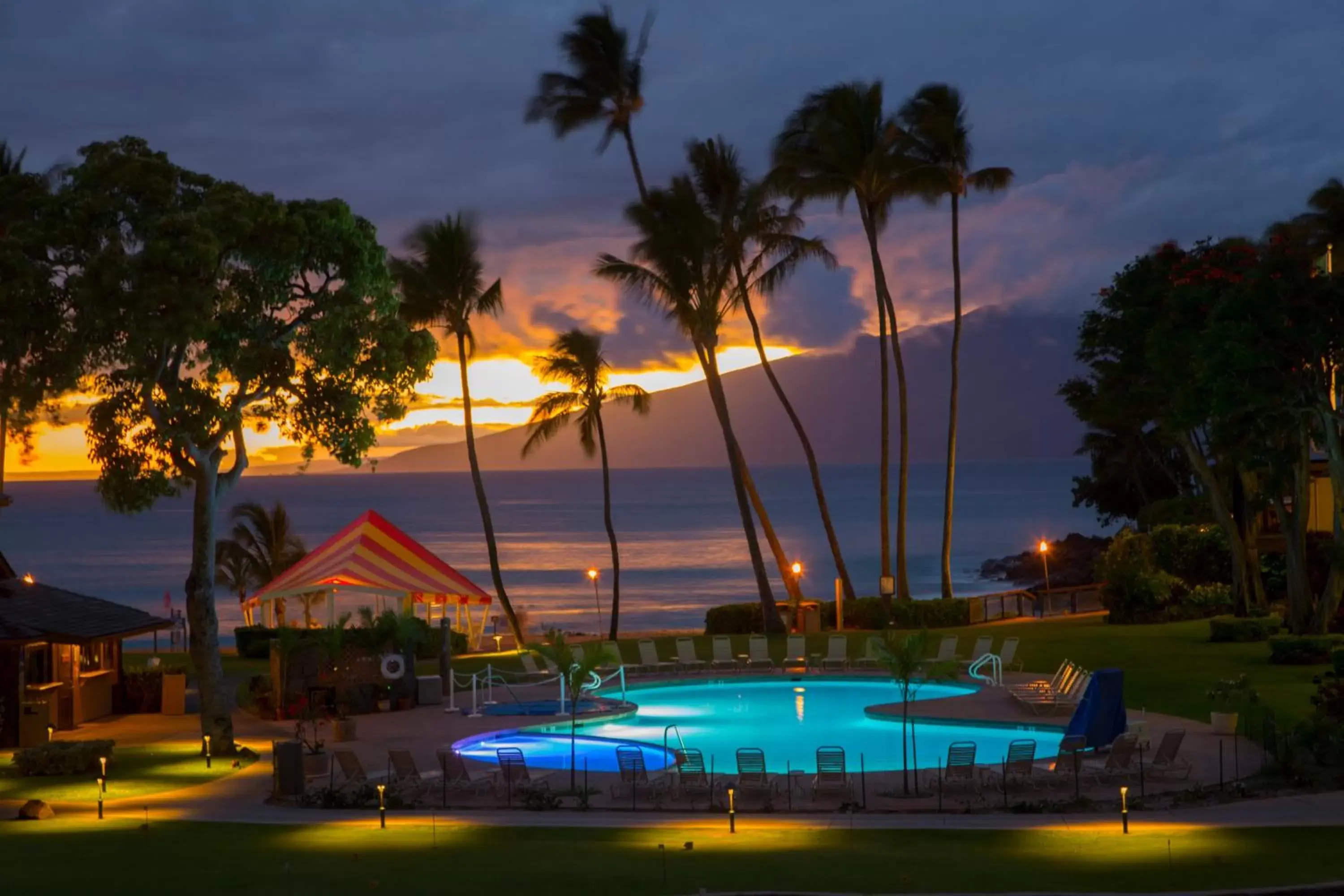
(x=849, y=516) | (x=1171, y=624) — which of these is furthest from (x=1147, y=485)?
(x=849, y=516)

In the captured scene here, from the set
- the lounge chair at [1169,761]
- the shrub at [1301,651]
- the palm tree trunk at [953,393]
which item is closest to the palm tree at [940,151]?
the palm tree trunk at [953,393]

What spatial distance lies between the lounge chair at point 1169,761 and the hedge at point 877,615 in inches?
830

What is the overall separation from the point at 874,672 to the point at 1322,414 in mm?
11127

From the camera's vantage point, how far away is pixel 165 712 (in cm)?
2800

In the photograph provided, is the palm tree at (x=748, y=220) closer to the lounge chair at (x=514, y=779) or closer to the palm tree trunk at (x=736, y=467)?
the palm tree trunk at (x=736, y=467)

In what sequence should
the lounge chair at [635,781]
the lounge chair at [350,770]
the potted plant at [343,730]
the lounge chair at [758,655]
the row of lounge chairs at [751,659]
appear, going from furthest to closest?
the lounge chair at [758,655] < the row of lounge chairs at [751,659] < the potted plant at [343,730] < the lounge chair at [350,770] < the lounge chair at [635,781]

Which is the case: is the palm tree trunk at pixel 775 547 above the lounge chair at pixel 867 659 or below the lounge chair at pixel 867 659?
above

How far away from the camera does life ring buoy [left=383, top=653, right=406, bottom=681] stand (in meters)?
27.4

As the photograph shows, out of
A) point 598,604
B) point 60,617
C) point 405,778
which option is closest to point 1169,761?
point 405,778

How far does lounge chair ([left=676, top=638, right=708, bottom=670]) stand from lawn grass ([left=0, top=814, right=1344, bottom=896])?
1685 centimetres

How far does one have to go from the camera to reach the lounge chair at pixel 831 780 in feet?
57.5

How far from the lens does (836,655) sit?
106 ft

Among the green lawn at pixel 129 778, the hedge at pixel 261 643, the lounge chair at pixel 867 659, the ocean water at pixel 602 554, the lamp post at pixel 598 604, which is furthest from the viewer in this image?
the ocean water at pixel 602 554

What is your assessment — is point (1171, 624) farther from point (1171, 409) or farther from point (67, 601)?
point (67, 601)
